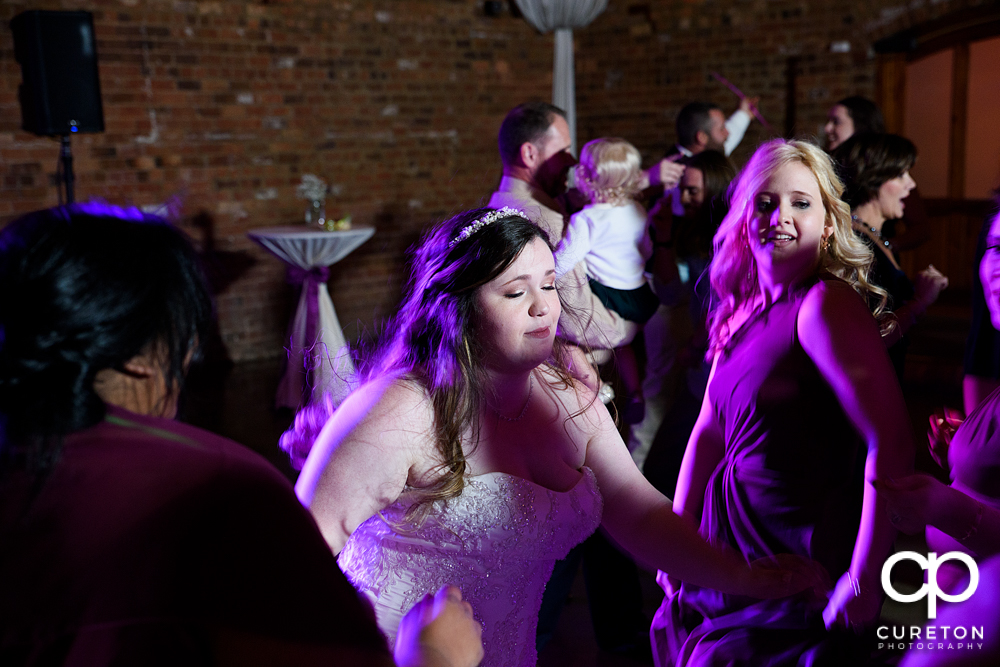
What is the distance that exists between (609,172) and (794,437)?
5.57 ft

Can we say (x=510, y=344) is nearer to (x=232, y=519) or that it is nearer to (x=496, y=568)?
(x=496, y=568)

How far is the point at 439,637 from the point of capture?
90cm

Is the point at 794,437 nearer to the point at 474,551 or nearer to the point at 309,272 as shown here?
the point at 474,551

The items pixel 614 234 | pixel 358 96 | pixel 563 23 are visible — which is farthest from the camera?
pixel 563 23

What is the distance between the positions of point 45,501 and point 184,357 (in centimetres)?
19

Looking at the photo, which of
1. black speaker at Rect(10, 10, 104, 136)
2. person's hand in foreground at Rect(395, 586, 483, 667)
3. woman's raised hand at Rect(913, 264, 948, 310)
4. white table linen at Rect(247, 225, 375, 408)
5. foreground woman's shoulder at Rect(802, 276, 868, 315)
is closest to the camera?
person's hand in foreground at Rect(395, 586, 483, 667)

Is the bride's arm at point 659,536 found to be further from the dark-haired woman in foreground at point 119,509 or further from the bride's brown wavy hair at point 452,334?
the dark-haired woman in foreground at point 119,509

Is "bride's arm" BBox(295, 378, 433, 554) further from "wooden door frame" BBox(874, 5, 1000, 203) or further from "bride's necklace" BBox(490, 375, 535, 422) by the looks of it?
"wooden door frame" BBox(874, 5, 1000, 203)

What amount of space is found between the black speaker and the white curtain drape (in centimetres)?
358

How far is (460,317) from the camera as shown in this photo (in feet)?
4.30

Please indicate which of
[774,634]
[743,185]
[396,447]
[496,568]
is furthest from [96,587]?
[743,185]

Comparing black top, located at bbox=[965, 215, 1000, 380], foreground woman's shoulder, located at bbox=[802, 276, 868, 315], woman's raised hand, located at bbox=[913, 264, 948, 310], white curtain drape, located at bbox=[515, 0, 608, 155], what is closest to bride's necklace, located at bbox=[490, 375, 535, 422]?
foreground woman's shoulder, located at bbox=[802, 276, 868, 315]

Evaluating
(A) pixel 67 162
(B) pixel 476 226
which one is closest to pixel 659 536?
(B) pixel 476 226

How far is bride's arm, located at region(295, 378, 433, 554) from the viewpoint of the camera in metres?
1.17
